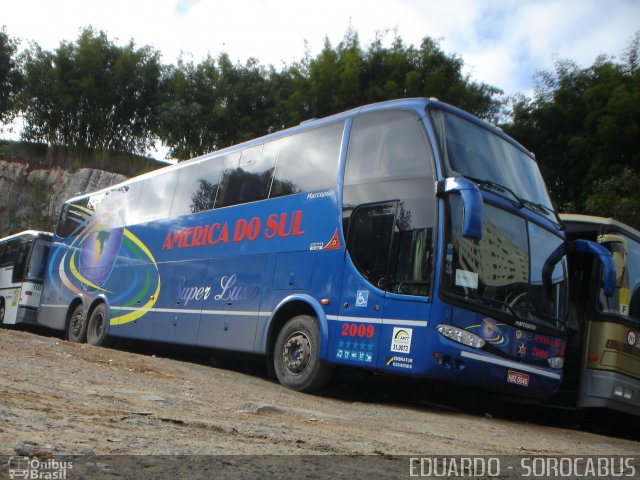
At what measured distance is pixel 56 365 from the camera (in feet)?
26.8

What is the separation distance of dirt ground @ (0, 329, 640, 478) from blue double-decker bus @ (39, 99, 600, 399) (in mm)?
762

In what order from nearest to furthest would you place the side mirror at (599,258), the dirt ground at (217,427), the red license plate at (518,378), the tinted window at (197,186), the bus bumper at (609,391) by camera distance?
1. the dirt ground at (217,427)
2. the red license plate at (518,378)
3. the side mirror at (599,258)
4. the bus bumper at (609,391)
5. the tinted window at (197,186)

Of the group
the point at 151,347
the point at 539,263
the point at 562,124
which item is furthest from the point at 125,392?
the point at 562,124

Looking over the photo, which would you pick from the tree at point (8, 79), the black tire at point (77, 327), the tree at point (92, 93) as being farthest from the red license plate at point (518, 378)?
the tree at point (8, 79)

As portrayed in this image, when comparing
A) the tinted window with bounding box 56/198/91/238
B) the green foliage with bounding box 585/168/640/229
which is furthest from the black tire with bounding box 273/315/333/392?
the green foliage with bounding box 585/168/640/229

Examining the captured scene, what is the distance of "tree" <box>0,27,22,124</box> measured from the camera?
34156 mm

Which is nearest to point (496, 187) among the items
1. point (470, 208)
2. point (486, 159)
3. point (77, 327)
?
point (486, 159)

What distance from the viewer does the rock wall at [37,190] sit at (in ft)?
114

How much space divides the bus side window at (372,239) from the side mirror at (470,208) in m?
1.05

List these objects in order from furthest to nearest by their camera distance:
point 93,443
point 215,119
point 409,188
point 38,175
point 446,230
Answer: point 38,175 → point 215,119 → point 409,188 → point 446,230 → point 93,443

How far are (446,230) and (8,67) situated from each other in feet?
106

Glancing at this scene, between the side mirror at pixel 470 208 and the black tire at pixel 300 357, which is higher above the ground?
the side mirror at pixel 470 208

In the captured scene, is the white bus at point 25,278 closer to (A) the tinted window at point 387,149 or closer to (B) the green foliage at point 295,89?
(B) the green foliage at point 295,89

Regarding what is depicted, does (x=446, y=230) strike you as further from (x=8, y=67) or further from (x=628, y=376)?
(x=8, y=67)
